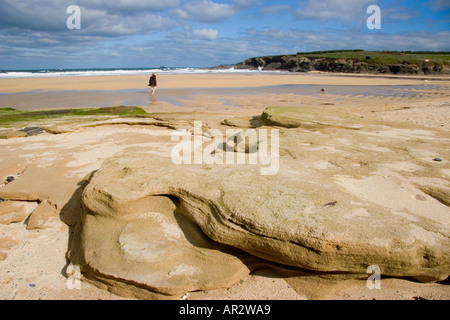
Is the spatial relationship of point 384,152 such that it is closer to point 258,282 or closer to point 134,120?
point 258,282

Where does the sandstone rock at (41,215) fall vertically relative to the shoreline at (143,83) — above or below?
below

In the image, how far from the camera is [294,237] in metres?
2.49

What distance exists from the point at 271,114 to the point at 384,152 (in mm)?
3697

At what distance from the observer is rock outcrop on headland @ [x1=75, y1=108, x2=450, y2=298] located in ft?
8.14

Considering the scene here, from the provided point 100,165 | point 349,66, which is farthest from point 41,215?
point 349,66

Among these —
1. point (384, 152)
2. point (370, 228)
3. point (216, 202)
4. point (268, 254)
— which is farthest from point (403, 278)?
point (384, 152)

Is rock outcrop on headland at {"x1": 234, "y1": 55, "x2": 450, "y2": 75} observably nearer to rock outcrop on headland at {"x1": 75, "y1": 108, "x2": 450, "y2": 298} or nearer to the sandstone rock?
rock outcrop on headland at {"x1": 75, "y1": 108, "x2": 450, "y2": 298}

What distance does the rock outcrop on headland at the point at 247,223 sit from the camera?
8.14 ft

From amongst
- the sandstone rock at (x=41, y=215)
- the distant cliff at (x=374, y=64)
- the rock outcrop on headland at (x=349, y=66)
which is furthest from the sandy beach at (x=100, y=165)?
the distant cliff at (x=374, y=64)

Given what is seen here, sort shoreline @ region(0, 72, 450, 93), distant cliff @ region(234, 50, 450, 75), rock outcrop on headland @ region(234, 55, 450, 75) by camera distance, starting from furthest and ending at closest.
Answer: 1. distant cliff @ region(234, 50, 450, 75)
2. rock outcrop on headland @ region(234, 55, 450, 75)
3. shoreline @ region(0, 72, 450, 93)

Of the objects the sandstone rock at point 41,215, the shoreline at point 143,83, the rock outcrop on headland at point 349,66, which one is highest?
the rock outcrop on headland at point 349,66

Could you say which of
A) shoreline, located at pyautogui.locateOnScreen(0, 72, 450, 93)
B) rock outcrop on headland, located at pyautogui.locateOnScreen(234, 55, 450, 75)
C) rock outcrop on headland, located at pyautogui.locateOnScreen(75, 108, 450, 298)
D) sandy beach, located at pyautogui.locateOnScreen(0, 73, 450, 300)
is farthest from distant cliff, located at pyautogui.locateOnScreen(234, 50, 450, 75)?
rock outcrop on headland, located at pyautogui.locateOnScreen(75, 108, 450, 298)

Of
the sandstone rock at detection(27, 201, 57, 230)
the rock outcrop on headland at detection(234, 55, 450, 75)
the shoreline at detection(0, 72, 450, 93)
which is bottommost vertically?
the sandstone rock at detection(27, 201, 57, 230)

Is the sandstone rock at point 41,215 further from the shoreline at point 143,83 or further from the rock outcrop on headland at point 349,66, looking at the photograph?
the rock outcrop on headland at point 349,66
